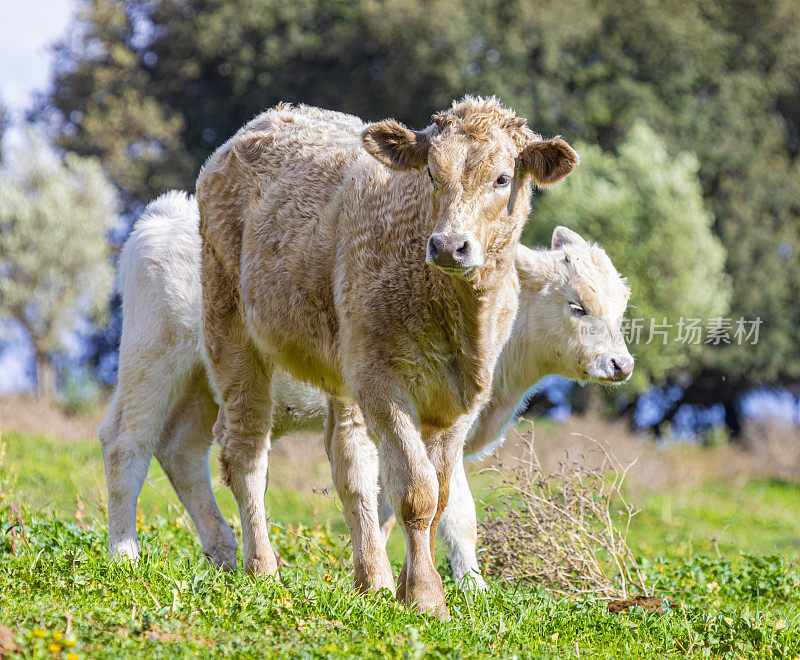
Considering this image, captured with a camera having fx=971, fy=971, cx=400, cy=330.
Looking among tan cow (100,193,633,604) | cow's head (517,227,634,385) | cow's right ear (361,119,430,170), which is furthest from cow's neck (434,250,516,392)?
cow's head (517,227,634,385)

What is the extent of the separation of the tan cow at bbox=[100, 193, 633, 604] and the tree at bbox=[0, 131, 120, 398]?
20.1 m

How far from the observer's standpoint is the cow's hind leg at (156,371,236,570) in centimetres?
661

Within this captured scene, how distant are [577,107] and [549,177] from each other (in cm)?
2384

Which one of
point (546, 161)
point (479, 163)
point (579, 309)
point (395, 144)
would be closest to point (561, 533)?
point (579, 309)

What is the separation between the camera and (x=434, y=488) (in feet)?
15.7

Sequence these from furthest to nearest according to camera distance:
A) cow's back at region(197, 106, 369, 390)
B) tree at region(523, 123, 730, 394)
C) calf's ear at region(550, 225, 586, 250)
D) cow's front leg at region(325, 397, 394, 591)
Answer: tree at region(523, 123, 730, 394), calf's ear at region(550, 225, 586, 250), cow's back at region(197, 106, 369, 390), cow's front leg at region(325, 397, 394, 591)

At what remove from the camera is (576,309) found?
294 inches

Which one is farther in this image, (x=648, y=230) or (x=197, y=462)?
(x=648, y=230)

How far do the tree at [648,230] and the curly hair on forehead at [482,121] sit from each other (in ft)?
64.3

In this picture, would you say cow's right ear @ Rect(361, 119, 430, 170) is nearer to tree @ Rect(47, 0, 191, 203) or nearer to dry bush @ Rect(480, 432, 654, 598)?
dry bush @ Rect(480, 432, 654, 598)

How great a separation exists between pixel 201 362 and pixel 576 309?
2857mm

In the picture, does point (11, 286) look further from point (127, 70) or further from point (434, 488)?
point (434, 488)

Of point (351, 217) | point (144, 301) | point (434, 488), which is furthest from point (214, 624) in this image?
point (144, 301)

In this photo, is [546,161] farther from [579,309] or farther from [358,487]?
[579,309]
